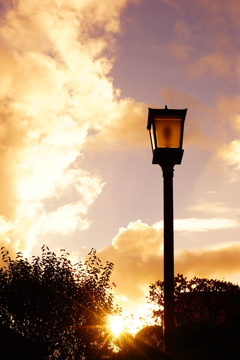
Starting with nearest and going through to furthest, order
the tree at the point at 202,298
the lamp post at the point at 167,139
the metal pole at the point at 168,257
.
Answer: the metal pole at the point at 168,257, the lamp post at the point at 167,139, the tree at the point at 202,298

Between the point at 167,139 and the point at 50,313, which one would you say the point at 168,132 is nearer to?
the point at 167,139

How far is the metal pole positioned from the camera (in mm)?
5562

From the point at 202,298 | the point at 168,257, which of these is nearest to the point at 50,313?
the point at 168,257

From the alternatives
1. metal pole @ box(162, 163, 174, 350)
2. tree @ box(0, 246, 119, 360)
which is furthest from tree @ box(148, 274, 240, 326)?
metal pole @ box(162, 163, 174, 350)

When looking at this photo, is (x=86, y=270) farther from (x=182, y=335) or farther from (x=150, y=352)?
(x=150, y=352)

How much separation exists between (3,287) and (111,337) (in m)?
4.30

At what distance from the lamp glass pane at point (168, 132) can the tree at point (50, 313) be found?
934cm

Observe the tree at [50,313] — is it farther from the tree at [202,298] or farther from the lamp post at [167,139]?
the tree at [202,298]

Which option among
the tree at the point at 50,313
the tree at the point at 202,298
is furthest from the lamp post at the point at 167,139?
the tree at the point at 202,298

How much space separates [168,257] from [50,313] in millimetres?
9134

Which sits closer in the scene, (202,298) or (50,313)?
(50,313)

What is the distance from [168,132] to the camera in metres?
6.43

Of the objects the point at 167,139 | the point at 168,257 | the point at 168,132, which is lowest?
the point at 168,257

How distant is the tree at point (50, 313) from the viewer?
13.2m
